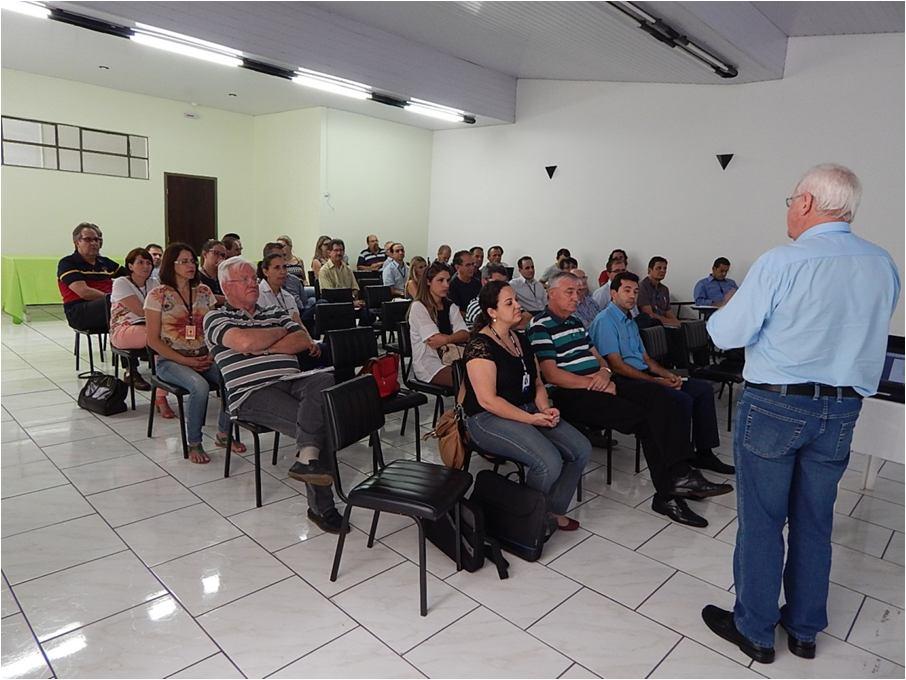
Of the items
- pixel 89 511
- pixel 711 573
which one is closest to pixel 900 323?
pixel 711 573

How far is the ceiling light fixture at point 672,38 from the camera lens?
4745mm

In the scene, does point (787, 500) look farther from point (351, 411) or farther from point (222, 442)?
point (222, 442)

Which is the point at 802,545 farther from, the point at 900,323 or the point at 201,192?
the point at 201,192

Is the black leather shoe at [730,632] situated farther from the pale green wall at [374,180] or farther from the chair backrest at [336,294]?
the pale green wall at [374,180]

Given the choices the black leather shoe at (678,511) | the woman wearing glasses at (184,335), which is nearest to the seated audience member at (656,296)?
the black leather shoe at (678,511)

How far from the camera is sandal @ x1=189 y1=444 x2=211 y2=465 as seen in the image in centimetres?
340

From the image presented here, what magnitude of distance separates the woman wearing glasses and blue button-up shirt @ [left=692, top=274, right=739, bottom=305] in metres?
5.30

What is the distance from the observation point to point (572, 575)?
2449mm

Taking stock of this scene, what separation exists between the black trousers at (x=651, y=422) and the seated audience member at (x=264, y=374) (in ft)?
4.37

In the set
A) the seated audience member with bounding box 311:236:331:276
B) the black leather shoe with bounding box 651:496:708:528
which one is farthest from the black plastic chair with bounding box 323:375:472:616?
the seated audience member with bounding box 311:236:331:276

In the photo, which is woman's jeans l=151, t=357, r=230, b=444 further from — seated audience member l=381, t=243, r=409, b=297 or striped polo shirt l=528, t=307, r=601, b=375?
seated audience member l=381, t=243, r=409, b=297

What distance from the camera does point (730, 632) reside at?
6.77ft

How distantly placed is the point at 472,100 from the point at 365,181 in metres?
2.20

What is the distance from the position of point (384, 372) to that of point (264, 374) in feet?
2.16
